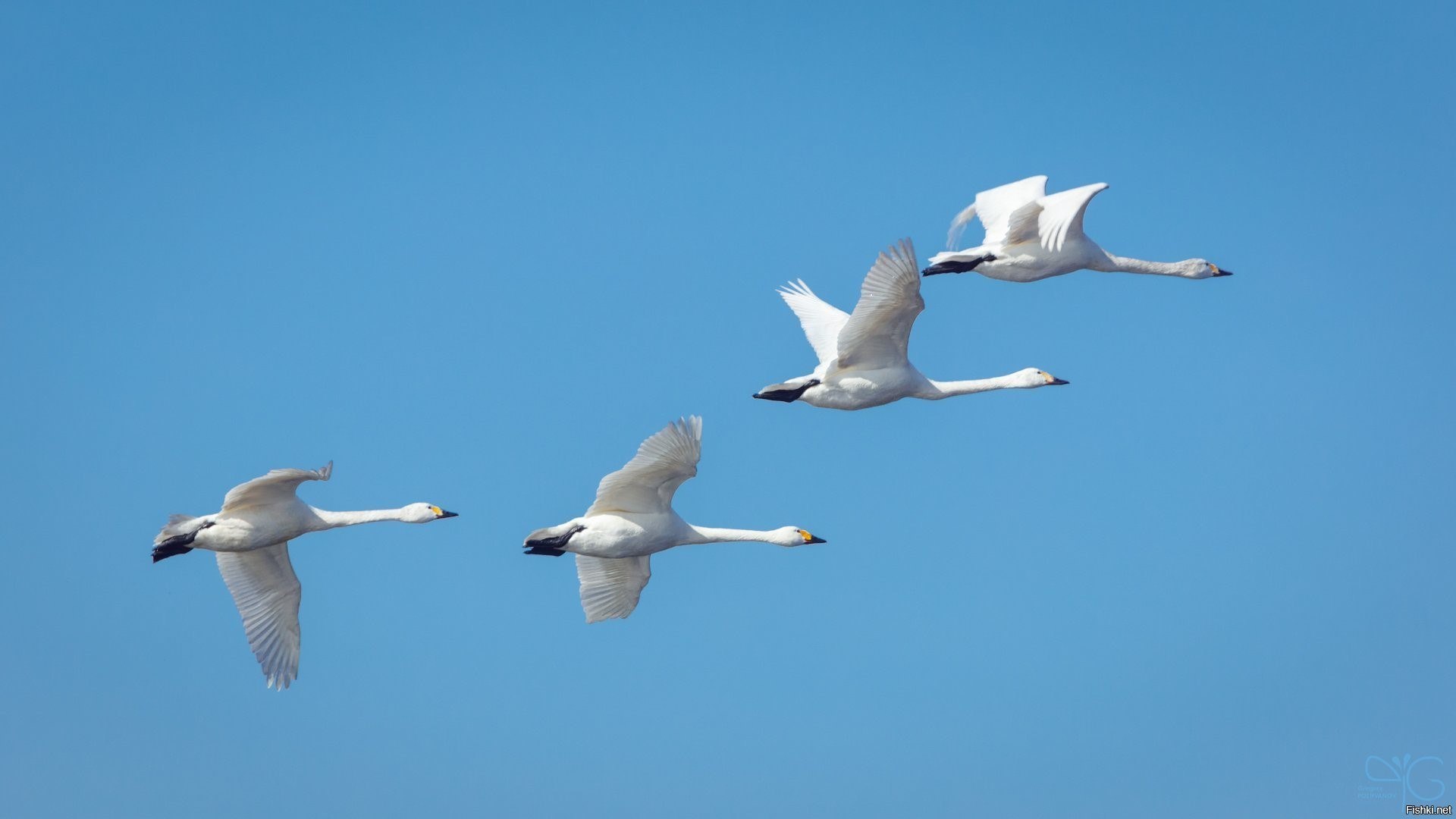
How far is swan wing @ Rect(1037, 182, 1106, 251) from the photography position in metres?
33.9

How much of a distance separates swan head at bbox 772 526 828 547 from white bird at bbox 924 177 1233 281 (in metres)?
4.92

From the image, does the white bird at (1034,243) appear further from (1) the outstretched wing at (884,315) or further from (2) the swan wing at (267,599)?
(2) the swan wing at (267,599)

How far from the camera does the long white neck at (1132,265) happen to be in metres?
37.0

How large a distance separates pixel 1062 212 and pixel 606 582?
9.73m

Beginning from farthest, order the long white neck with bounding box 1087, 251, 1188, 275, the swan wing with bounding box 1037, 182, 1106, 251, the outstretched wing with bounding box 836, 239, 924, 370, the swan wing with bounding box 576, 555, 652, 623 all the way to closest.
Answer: the long white neck with bounding box 1087, 251, 1188, 275
the swan wing with bounding box 576, 555, 652, 623
the swan wing with bounding box 1037, 182, 1106, 251
the outstretched wing with bounding box 836, 239, 924, 370

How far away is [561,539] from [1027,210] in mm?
9799

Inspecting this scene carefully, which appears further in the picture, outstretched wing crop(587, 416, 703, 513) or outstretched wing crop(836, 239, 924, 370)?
outstretched wing crop(836, 239, 924, 370)

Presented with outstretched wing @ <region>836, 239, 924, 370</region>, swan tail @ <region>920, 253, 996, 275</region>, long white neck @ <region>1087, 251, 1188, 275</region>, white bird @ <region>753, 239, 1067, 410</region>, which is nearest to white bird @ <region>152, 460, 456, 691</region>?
white bird @ <region>753, 239, 1067, 410</region>

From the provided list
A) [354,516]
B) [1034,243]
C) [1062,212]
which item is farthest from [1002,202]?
[354,516]

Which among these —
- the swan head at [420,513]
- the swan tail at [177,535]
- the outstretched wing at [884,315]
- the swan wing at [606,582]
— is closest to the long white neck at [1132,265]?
the outstretched wing at [884,315]

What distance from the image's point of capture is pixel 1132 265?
125ft

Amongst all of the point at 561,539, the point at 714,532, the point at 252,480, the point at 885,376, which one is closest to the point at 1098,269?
the point at 885,376

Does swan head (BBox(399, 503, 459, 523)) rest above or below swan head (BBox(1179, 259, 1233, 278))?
below

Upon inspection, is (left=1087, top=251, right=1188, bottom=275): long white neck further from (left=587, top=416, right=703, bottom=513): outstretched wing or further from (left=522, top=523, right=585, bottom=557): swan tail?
(left=522, top=523, right=585, bottom=557): swan tail
